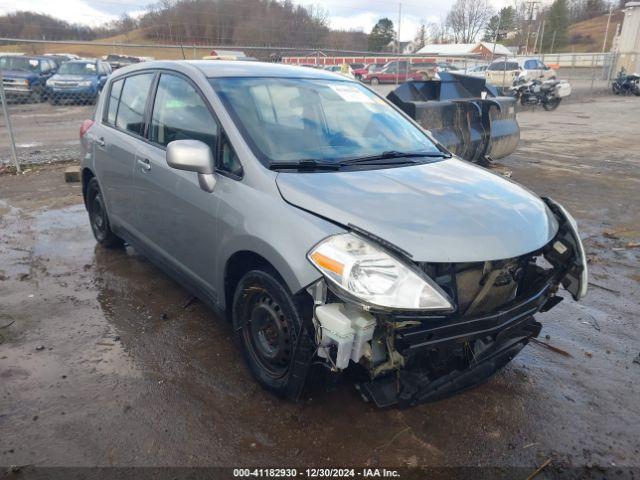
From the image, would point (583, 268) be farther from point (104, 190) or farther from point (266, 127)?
point (104, 190)

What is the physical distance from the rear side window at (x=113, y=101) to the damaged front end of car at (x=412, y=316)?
304 cm

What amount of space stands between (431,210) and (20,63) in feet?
73.7

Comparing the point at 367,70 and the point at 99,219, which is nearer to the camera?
the point at 99,219

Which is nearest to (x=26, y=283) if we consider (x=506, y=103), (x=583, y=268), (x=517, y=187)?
(x=517, y=187)

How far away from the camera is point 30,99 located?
19078 millimetres

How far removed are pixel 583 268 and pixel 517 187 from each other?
66cm

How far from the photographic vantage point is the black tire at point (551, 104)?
66.7 ft

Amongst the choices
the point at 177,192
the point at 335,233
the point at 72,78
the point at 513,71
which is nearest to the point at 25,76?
the point at 72,78

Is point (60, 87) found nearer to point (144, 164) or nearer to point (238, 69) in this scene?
point (144, 164)

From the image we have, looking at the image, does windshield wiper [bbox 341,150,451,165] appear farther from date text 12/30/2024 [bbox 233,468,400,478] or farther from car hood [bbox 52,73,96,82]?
car hood [bbox 52,73,96,82]

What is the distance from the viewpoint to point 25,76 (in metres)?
18.5

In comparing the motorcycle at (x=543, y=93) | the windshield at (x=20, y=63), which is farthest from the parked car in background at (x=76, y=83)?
the motorcycle at (x=543, y=93)

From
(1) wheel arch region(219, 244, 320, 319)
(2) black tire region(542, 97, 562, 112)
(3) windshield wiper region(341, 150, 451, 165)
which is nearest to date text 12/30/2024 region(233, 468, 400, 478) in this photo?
(1) wheel arch region(219, 244, 320, 319)

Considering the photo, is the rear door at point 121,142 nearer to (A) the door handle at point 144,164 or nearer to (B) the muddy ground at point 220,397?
(A) the door handle at point 144,164
